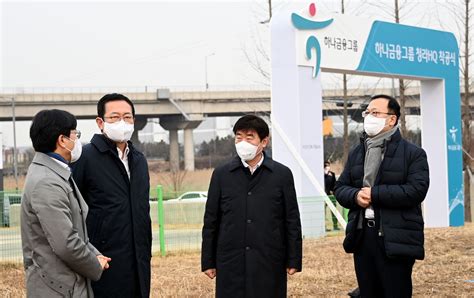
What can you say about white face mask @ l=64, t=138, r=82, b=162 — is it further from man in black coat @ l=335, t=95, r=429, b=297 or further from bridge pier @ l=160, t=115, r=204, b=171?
bridge pier @ l=160, t=115, r=204, b=171

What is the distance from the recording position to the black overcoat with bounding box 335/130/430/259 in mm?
4645

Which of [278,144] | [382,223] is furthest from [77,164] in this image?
[278,144]

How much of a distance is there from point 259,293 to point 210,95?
125ft

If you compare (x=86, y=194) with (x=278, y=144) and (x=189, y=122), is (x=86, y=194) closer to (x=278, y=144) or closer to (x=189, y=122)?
(x=278, y=144)

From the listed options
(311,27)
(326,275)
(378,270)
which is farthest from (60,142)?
(311,27)

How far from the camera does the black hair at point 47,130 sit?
3.80 m

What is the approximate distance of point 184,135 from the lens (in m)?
45.3

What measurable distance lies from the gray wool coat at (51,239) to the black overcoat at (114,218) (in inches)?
22.2

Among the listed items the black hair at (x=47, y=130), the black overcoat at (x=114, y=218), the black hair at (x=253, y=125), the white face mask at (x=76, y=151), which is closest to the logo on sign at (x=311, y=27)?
the black hair at (x=253, y=125)

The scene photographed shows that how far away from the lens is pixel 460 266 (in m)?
8.76

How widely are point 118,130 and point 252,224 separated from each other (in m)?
1.03

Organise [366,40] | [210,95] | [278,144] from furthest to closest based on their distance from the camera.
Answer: [210,95] < [366,40] < [278,144]

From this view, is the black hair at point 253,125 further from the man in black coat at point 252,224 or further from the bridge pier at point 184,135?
the bridge pier at point 184,135

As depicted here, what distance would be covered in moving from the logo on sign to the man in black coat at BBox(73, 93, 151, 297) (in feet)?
30.2
